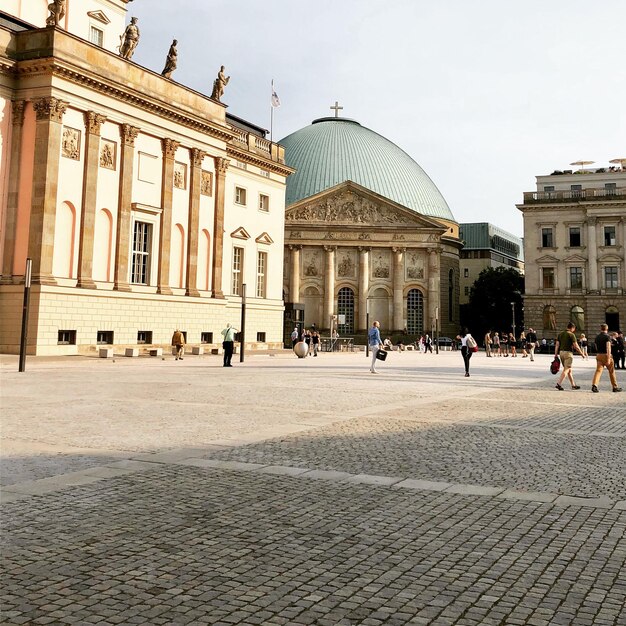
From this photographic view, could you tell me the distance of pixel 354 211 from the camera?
8562 cm

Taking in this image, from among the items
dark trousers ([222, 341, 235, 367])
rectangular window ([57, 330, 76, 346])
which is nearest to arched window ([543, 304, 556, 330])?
dark trousers ([222, 341, 235, 367])

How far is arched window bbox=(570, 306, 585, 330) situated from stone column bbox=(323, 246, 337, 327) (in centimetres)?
2847

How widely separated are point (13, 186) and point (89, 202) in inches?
138

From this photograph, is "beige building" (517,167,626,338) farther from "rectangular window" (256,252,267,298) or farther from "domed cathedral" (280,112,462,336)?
"rectangular window" (256,252,267,298)

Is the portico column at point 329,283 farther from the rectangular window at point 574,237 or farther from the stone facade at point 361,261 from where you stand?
the rectangular window at point 574,237

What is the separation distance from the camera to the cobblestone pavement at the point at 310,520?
3.75 meters

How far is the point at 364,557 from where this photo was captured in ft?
14.9

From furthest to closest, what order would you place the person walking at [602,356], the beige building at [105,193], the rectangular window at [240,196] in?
the rectangular window at [240,196], the beige building at [105,193], the person walking at [602,356]

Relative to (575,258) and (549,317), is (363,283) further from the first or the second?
(575,258)

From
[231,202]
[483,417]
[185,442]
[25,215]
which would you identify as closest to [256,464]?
[185,442]

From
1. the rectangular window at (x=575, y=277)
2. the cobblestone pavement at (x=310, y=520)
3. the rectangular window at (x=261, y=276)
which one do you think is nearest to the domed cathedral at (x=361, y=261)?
the rectangular window at (x=575, y=277)

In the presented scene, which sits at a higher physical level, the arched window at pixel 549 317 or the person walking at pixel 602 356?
the arched window at pixel 549 317

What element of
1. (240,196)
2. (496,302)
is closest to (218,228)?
(240,196)

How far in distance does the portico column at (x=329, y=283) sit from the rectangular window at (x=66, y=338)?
54466 mm
